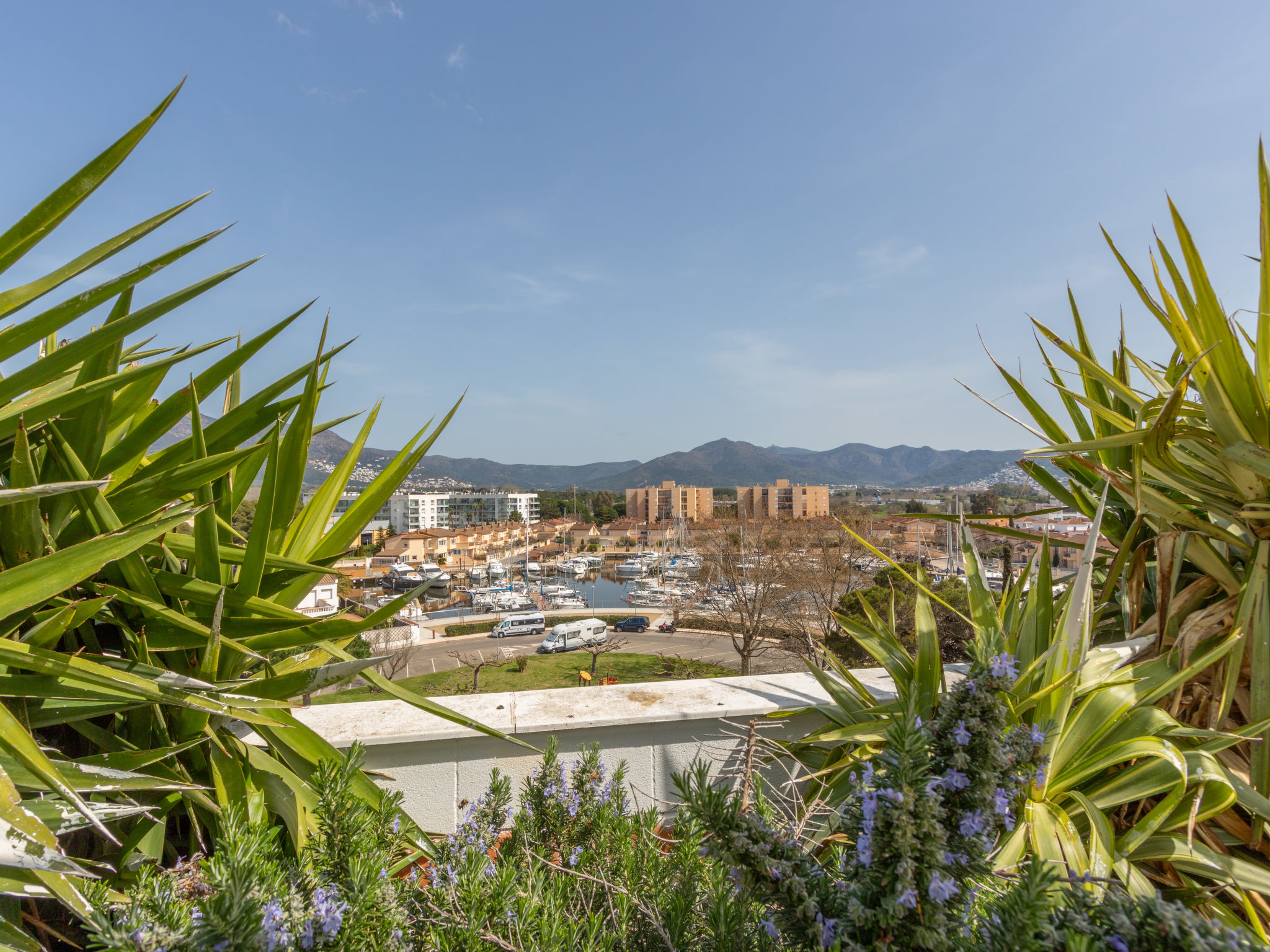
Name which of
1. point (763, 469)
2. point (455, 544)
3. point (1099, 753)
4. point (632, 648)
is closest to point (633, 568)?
point (455, 544)

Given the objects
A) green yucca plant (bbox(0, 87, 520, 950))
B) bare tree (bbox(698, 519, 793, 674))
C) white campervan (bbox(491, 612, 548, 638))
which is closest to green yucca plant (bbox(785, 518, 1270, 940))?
green yucca plant (bbox(0, 87, 520, 950))

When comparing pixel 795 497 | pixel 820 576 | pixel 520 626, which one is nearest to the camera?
pixel 820 576

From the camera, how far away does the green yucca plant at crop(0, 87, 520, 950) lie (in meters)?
1.21

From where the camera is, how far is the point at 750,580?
20.3 metres

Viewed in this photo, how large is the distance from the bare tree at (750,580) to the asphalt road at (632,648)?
153cm

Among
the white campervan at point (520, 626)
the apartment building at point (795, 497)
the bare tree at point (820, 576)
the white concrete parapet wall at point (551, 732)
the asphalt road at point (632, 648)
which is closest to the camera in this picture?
the white concrete parapet wall at point (551, 732)

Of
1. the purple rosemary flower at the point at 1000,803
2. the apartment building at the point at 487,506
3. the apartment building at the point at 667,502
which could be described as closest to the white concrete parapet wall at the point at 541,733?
the purple rosemary flower at the point at 1000,803

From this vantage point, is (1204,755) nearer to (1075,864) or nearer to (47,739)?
(1075,864)

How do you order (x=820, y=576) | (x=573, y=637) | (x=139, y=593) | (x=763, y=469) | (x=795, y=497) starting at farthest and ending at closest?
(x=763, y=469) < (x=795, y=497) < (x=573, y=637) < (x=820, y=576) < (x=139, y=593)

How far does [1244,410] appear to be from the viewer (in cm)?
193

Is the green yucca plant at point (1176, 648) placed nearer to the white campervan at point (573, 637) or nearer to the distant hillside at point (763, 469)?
the white campervan at point (573, 637)

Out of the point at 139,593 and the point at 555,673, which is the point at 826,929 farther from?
the point at 555,673

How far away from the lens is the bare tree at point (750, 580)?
1920 cm

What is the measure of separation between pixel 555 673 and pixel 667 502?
69991 millimetres
